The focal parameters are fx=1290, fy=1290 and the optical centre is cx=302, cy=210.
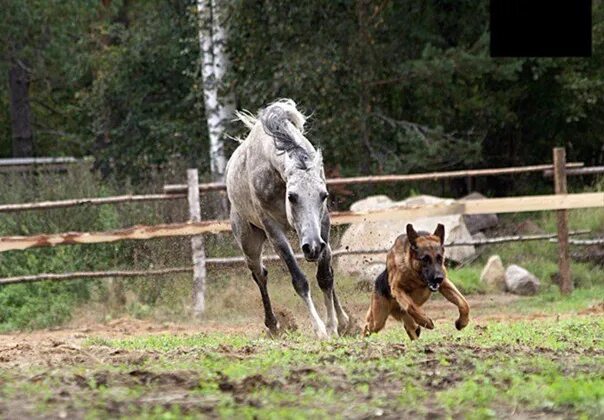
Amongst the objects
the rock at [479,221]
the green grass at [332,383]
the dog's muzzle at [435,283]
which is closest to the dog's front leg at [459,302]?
the dog's muzzle at [435,283]

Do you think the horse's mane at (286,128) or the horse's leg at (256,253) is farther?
the horse's leg at (256,253)

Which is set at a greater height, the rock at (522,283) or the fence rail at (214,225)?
the fence rail at (214,225)

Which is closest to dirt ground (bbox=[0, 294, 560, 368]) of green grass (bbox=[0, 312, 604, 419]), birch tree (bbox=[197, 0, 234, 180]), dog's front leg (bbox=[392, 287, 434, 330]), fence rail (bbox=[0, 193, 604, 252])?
fence rail (bbox=[0, 193, 604, 252])

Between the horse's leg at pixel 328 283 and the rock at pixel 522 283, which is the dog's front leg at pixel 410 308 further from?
the rock at pixel 522 283

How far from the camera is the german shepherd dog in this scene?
9.91 metres

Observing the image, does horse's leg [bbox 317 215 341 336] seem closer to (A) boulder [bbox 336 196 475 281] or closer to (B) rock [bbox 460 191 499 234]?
(A) boulder [bbox 336 196 475 281]

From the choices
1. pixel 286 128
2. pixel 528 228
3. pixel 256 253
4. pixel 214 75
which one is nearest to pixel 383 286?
pixel 286 128

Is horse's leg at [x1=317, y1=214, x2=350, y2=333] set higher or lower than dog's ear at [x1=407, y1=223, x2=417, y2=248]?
lower

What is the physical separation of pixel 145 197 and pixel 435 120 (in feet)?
35.0

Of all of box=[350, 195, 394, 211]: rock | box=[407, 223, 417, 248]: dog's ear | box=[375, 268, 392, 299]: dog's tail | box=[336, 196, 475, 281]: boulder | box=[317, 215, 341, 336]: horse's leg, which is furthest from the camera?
box=[350, 195, 394, 211]: rock

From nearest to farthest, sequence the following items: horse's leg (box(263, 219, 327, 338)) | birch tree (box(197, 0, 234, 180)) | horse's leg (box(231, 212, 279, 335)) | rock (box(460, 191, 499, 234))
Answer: horse's leg (box(263, 219, 327, 338)) → horse's leg (box(231, 212, 279, 335)) → rock (box(460, 191, 499, 234)) → birch tree (box(197, 0, 234, 180))

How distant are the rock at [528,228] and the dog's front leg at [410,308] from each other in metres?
10.4

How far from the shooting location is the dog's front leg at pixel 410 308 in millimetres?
9734

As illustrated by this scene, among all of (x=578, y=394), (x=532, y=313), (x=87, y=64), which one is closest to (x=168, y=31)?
(x=87, y=64)
